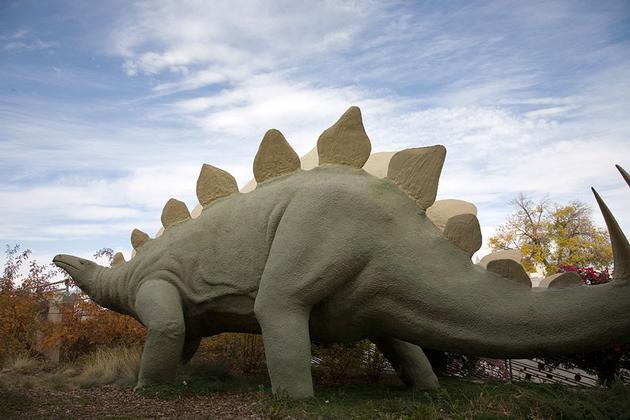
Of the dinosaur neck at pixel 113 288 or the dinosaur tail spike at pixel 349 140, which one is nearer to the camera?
the dinosaur tail spike at pixel 349 140

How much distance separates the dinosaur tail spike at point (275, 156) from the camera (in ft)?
17.4

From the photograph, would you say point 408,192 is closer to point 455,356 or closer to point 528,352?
point 528,352

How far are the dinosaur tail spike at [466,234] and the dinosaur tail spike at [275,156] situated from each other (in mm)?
1741

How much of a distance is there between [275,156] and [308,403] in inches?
90.8

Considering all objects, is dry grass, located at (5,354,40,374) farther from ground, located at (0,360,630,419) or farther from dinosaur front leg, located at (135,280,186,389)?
dinosaur front leg, located at (135,280,186,389)

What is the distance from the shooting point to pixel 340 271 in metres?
4.25

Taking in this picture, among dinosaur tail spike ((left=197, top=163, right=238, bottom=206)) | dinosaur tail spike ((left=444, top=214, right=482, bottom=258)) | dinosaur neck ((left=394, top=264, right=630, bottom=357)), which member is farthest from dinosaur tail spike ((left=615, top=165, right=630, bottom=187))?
dinosaur tail spike ((left=197, top=163, right=238, bottom=206))

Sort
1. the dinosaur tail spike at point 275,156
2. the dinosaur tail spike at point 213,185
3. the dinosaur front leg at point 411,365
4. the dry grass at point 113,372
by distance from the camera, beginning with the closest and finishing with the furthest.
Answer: the dinosaur tail spike at point 275,156 < the dinosaur front leg at point 411,365 < the dinosaur tail spike at point 213,185 < the dry grass at point 113,372

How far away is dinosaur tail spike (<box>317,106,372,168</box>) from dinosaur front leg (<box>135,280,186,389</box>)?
2.05 m

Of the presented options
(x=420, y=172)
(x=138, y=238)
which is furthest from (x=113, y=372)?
(x=420, y=172)

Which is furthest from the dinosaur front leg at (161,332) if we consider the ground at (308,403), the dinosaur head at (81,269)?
the dinosaur head at (81,269)

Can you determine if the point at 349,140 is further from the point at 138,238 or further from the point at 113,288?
the point at 113,288

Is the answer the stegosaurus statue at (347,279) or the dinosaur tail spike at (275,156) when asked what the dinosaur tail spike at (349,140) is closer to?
the stegosaurus statue at (347,279)

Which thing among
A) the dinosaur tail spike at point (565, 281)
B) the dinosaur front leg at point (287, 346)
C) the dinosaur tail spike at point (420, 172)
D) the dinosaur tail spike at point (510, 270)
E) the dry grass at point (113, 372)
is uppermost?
the dinosaur tail spike at point (420, 172)
